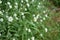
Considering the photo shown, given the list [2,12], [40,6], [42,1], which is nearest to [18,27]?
[2,12]

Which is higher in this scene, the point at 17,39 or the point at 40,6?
the point at 40,6

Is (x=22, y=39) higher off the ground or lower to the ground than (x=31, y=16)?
lower

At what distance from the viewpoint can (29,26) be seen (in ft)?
14.1

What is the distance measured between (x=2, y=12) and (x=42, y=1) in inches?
58.5

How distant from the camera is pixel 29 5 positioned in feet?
Result: 15.3

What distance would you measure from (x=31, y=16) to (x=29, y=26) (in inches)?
12.2

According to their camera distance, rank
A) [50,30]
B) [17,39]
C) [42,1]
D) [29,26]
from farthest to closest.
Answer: [42,1] → [50,30] → [29,26] → [17,39]

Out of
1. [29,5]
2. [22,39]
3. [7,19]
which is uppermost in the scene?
[29,5]

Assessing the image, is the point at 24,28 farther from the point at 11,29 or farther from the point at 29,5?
the point at 29,5

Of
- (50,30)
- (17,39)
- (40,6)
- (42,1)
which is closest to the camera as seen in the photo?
(17,39)

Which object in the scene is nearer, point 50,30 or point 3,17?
point 3,17

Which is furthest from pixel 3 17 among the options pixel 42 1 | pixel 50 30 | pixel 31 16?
pixel 42 1

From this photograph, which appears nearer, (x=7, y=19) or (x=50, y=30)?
(x=7, y=19)

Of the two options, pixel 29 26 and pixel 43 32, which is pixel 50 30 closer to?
pixel 43 32
